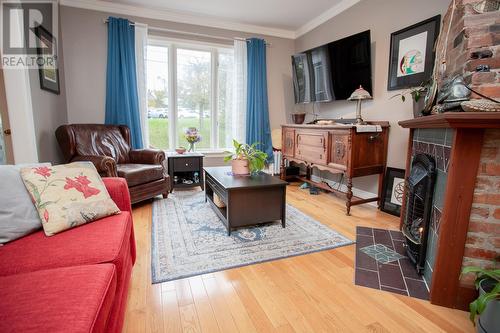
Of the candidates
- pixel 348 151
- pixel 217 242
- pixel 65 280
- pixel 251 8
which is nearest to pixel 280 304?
pixel 217 242

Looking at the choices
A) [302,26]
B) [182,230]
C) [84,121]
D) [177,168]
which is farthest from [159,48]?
[182,230]

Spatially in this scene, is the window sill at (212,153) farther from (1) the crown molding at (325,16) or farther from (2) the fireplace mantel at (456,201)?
(2) the fireplace mantel at (456,201)

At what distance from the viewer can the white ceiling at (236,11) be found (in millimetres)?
3415

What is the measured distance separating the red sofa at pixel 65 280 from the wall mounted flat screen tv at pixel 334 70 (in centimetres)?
299

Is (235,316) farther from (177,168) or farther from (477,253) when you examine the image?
(177,168)

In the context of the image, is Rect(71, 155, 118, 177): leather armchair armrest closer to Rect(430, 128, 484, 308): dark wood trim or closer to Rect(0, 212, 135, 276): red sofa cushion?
Rect(0, 212, 135, 276): red sofa cushion

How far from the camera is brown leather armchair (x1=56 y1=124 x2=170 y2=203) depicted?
2.77m

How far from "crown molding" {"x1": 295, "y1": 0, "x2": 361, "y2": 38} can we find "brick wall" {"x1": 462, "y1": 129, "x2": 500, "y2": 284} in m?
2.75

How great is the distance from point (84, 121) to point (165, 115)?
1.10m

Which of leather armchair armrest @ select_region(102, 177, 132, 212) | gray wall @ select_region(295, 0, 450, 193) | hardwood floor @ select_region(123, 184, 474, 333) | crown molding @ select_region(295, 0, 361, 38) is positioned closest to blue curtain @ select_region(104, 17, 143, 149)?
leather armchair armrest @ select_region(102, 177, 132, 212)

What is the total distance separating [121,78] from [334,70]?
2.90 metres

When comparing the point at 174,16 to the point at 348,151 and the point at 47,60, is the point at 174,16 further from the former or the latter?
the point at 348,151

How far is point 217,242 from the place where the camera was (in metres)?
2.11

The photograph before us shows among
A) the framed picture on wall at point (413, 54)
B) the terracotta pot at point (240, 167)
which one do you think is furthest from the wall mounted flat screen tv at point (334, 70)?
the terracotta pot at point (240, 167)
